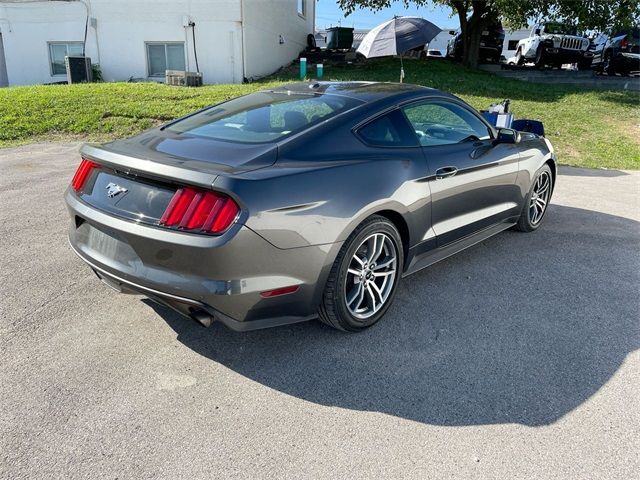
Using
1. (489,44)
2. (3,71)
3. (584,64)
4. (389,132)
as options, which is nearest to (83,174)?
(389,132)

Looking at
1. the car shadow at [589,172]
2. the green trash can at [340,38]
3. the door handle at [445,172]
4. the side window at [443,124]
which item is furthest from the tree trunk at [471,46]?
the door handle at [445,172]

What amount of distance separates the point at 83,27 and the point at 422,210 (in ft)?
53.3

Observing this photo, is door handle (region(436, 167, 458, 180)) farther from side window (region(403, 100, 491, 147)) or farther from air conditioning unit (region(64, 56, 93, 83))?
air conditioning unit (region(64, 56, 93, 83))

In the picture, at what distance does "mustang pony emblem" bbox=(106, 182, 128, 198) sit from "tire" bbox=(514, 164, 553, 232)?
3.70m

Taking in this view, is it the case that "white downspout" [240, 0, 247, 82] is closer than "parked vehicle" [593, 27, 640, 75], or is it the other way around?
"white downspout" [240, 0, 247, 82]

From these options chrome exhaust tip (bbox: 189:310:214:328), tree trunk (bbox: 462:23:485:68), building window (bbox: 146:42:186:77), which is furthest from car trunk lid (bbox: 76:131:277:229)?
tree trunk (bbox: 462:23:485:68)

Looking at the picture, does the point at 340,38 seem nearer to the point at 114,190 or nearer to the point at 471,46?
the point at 471,46

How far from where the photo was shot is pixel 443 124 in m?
4.16

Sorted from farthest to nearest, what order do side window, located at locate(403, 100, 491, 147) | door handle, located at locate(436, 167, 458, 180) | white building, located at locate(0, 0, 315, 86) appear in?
white building, located at locate(0, 0, 315, 86) < side window, located at locate(403, 100, 491, 147) < door handle, located at locate(436, 167, 458, 180)

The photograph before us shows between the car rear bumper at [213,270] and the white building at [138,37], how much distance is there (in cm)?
1373

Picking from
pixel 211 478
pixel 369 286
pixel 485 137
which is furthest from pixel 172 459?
pixel 485 137

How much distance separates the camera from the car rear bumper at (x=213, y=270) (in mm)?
2557

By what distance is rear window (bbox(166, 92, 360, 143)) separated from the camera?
128 inches

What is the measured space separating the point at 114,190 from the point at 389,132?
1796mm
